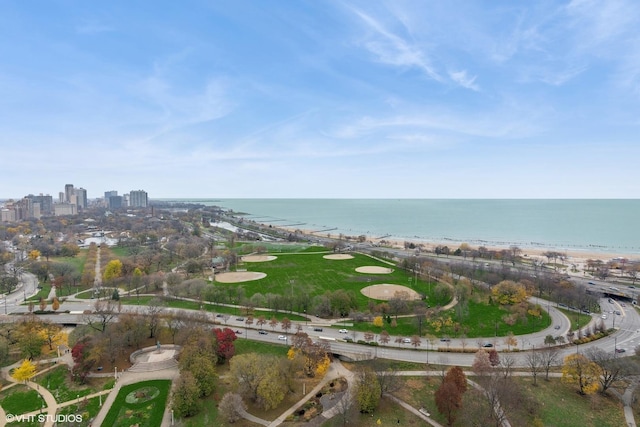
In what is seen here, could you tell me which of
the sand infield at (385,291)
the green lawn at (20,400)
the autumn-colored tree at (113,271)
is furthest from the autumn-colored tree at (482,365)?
the autumn-colored tree at (113,271)

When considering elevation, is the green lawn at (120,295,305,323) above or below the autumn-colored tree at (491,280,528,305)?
below

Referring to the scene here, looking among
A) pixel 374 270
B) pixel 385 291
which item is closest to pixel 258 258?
pixel 374 270

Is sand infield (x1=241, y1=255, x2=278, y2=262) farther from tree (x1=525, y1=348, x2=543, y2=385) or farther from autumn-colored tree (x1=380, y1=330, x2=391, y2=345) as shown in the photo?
tree (x1=525, y1=348, x2=543, y2=385)

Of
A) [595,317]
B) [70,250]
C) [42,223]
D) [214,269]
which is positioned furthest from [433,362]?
[42,223]

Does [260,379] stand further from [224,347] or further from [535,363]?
[535,363]

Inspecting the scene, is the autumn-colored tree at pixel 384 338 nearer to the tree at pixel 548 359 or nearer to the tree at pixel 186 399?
the tree at pixel 548 359

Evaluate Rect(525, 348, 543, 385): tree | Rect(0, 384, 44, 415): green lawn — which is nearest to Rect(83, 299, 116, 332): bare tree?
Rect(0, 384, 44, 415): green lawn
